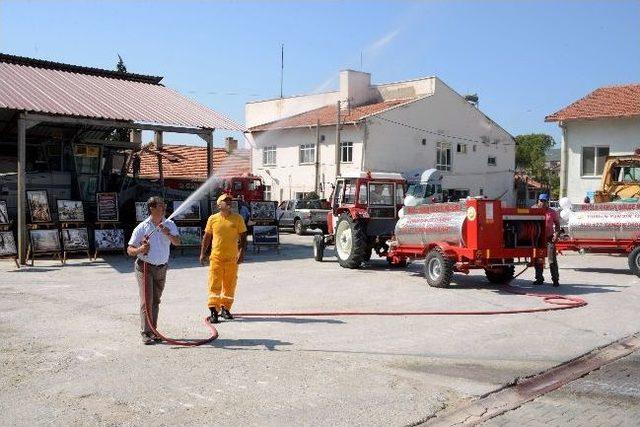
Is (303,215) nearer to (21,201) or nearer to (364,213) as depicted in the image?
(364,213)

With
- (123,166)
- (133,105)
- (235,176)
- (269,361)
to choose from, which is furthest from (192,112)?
(269,361)

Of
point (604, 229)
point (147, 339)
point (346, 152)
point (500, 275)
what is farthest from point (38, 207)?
point (346, 152)

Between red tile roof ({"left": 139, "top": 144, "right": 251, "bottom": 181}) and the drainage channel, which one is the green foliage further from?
the drainage channel

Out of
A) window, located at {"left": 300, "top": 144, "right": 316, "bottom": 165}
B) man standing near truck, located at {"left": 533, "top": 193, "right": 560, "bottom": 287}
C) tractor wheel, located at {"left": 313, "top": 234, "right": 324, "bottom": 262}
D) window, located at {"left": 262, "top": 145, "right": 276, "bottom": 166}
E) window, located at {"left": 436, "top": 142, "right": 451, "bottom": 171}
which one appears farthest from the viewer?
window, located at {"left": 262, "top": 145, "right": 276, "bottom": 166}

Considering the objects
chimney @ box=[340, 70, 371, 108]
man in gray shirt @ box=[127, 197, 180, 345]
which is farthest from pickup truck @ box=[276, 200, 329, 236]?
man in gray shirt @ box=[127, 197, 180, 345]

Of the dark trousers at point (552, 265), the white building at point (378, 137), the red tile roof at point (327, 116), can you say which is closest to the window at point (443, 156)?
the white building at point (378, 137)

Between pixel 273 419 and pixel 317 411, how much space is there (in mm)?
425

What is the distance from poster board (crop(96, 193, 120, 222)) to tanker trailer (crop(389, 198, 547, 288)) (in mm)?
9500

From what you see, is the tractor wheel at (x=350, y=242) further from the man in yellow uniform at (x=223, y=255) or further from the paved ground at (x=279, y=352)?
the man in yellow uniform at (x=223, y=255)

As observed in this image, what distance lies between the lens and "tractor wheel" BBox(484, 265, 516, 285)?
13828 millimetres

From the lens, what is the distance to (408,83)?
42.6m

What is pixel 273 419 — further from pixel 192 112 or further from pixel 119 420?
pixel 192 112

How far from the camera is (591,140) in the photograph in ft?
104

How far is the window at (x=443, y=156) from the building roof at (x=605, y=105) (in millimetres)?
10600
